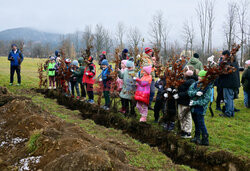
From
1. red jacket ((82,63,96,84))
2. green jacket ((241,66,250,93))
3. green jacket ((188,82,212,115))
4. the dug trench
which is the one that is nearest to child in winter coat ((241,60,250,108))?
green jacket ((241,66,250,93))

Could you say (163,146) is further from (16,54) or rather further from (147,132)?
(16,54)

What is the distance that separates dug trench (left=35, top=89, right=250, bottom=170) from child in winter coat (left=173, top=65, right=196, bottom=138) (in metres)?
0.37

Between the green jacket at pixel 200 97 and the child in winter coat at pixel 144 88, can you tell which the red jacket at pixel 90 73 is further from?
the green jacket at pixel 200 97

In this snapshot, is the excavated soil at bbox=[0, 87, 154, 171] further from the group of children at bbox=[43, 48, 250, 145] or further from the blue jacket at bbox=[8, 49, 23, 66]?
the blue jacket at bbox=[8, 49, 23, 66]

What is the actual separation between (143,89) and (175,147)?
1841 mm

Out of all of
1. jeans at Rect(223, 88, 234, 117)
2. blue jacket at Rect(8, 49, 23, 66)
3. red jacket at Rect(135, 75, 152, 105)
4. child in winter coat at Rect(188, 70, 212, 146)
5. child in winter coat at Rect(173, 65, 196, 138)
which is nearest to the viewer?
child in winter coat at Rect(188, 70, 212, 146)

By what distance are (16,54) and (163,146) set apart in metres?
9.67

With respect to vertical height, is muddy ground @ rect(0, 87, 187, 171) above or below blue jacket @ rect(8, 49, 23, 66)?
below

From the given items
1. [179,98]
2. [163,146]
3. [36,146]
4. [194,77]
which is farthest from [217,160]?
[36,146]

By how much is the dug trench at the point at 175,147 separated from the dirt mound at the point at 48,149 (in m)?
1.17

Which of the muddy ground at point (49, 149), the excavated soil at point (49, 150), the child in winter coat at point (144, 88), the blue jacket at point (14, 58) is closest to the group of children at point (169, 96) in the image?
the child in winter coat at point (144, 88)

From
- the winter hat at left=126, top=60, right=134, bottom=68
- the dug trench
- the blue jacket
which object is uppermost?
the blue jacket

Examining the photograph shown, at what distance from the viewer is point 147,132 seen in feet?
17.2

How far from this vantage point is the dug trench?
403 cm
